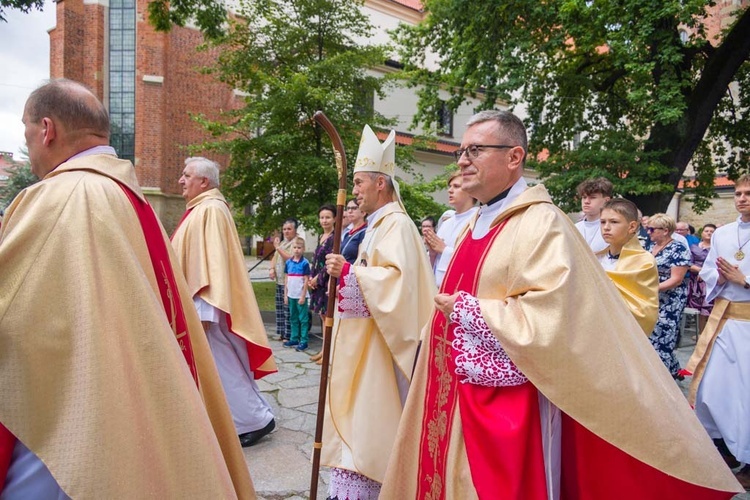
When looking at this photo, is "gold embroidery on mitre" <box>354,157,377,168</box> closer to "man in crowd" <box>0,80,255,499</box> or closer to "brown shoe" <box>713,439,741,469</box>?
"man in crowd" <box>0,80,255,499</box>

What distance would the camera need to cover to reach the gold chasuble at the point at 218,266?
406cm

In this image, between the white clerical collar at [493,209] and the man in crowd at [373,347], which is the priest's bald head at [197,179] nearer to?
the man in crowd at [373,347]

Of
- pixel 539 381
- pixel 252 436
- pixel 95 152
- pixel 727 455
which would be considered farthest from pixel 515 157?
pixel 727 455

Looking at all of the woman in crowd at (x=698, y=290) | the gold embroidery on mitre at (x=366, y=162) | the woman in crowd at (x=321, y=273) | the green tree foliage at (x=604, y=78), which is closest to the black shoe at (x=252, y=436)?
the woman in crowd at (x=321, y=273)

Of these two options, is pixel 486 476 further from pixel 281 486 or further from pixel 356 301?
pixel 281 486

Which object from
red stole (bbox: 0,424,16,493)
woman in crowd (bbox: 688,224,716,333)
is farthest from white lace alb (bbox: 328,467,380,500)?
woman in crowd (bbox: 688,224,716,333)

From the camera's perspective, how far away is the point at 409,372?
10.4 ft

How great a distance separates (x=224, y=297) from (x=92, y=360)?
2580 mm

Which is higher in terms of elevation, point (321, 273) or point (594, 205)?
point (594, 205)

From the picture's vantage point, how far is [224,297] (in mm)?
4047

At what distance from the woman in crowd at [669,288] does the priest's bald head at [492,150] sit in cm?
321

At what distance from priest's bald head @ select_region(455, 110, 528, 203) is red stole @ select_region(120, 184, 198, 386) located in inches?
51.7

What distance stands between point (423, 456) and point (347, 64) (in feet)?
36.2

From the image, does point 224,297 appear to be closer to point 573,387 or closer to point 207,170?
point 207,170
